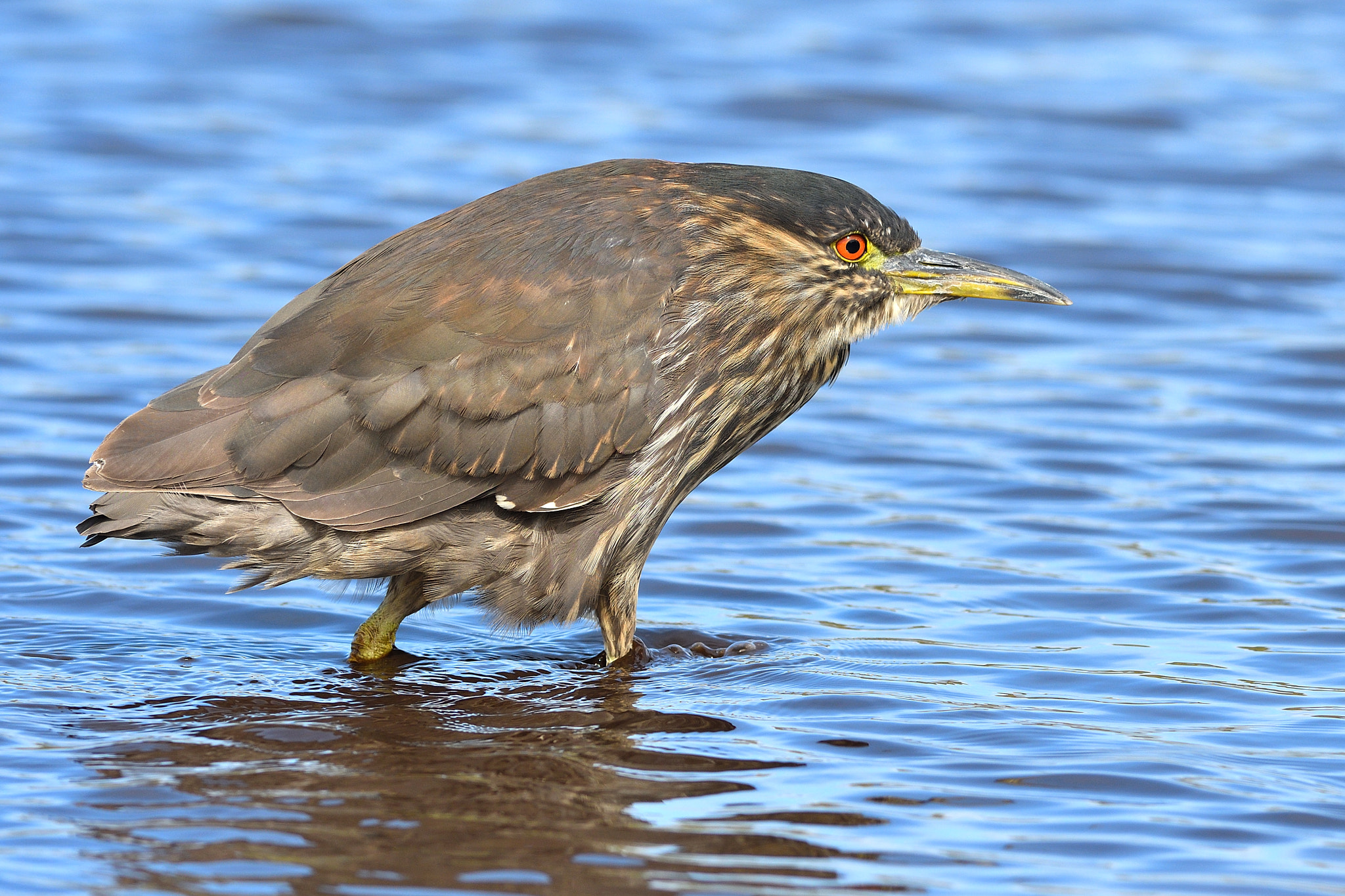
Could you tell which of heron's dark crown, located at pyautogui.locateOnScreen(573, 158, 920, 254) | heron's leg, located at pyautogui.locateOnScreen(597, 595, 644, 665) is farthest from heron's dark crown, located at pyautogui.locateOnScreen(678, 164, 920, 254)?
heron's leg, located at pyautogui.locateOnScreen(597, 595, 644, 665)

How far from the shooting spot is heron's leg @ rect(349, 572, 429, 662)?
6.82 metres

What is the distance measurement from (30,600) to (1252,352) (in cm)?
760

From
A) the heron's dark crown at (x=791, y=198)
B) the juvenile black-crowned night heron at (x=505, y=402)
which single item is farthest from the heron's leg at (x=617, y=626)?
the heron's dark crown at (x=791, y=198)

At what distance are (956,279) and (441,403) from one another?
6.87ft

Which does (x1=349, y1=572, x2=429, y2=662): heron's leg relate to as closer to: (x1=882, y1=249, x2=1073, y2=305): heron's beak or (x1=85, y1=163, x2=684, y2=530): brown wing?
(x1=85, y1=163, x2=684, y2=530): brown wing

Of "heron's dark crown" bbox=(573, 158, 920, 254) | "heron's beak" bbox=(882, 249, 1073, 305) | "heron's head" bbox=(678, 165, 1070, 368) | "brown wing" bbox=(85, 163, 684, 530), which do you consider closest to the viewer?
"brown wing" bbox=(85, 163, 684, 530)

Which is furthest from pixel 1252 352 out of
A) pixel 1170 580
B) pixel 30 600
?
pixel 30 600

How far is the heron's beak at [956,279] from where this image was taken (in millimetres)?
6922

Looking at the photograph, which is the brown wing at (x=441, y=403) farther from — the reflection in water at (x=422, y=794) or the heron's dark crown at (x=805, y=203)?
the reflection in water at (x=422, y=794)

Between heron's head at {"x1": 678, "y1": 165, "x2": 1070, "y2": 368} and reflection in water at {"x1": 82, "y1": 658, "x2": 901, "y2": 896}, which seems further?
heron's head at {"x1": 678, "y1": 165, "x2": 1070, "y2": 368}

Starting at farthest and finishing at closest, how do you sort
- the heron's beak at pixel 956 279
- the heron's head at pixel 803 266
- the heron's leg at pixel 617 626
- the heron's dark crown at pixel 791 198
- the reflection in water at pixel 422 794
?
the heron's beak at pixel 956 279 < the heron's leg at pixel 617 626 < the heron's dark crown at pixel 791 198 < the heron's head at pixel 803 266 < the reflection in water at pixel 422 794

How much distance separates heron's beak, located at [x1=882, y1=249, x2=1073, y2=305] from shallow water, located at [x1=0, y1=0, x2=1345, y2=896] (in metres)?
1.41

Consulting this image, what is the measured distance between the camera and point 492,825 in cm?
519

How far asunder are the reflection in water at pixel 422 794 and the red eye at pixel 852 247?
5.99 ft
